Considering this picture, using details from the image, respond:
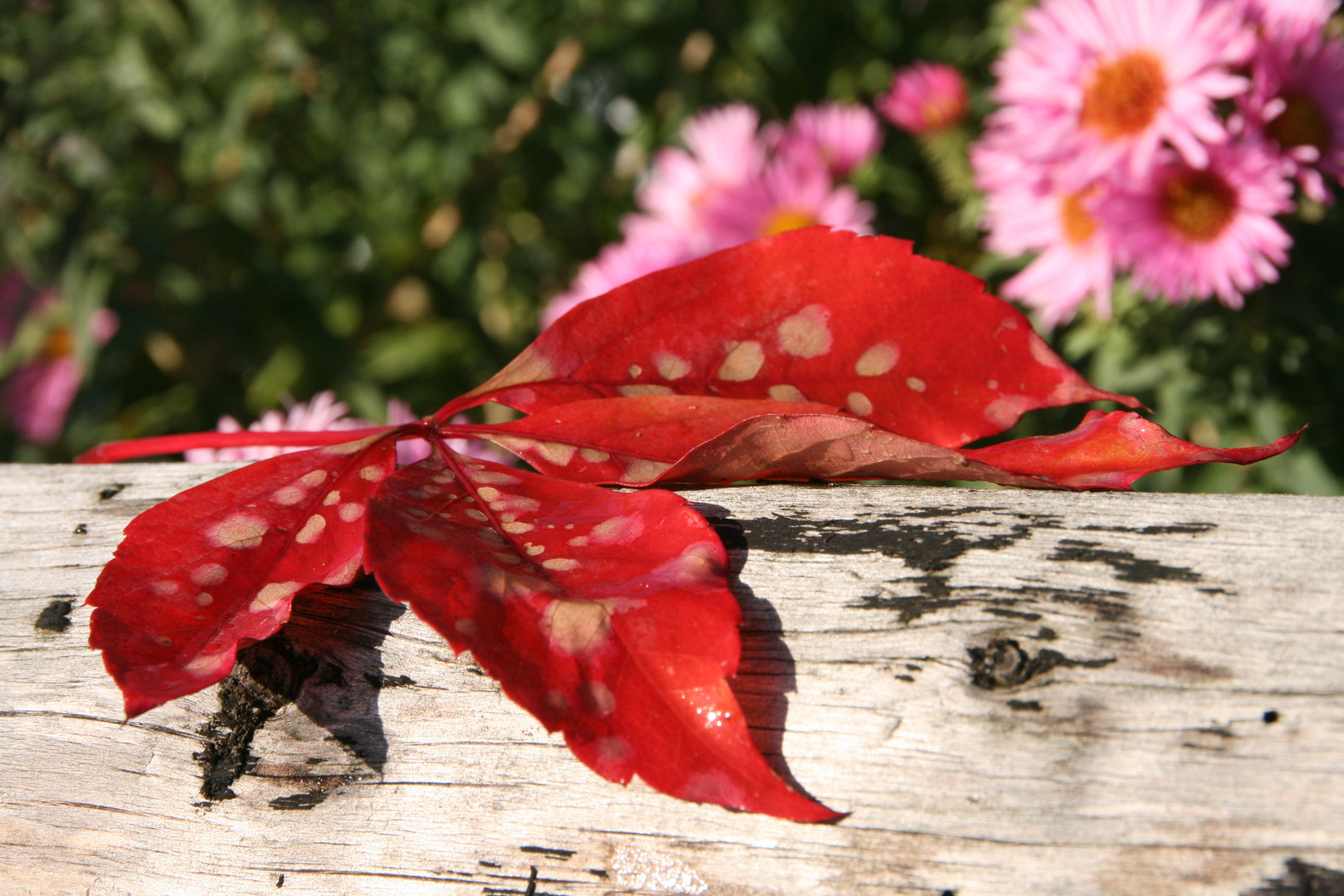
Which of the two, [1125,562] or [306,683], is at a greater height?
[1125,562]

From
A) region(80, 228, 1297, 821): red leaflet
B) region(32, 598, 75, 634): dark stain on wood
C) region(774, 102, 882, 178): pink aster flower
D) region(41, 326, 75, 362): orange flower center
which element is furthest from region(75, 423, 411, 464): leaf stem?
region(41, 326, 75, 362): orange flower center

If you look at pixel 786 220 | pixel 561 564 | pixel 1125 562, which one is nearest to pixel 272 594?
pixel 561 564

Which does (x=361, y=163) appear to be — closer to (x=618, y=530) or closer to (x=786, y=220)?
(x=786, y=220)

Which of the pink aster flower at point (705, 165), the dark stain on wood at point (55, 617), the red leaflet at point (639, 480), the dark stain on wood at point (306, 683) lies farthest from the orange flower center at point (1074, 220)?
the dark stain on wood at point (55, 617)

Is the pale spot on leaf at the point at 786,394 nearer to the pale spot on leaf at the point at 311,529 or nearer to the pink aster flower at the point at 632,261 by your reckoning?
the pale spot on leaf at the point at 311,529

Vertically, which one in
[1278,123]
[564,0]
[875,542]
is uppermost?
[1278,123]

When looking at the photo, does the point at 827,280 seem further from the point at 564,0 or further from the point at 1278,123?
the point at 564,0

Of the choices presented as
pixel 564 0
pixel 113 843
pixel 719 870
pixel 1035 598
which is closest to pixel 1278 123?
pixel 1035 598
